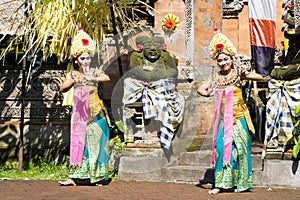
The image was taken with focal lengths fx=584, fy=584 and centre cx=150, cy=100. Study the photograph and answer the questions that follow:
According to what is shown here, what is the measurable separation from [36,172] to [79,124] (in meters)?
2.13

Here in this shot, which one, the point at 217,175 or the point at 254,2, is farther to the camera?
the point at 254,2

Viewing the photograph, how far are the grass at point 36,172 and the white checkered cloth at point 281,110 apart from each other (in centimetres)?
320

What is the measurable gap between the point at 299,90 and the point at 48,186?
3.49 metres

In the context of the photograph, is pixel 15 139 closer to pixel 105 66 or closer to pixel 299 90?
pixel 105 66

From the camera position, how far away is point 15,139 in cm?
1052

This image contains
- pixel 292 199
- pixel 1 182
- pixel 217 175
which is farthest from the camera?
pixel 1 182

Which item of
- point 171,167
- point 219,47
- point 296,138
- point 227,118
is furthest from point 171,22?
point 296,138

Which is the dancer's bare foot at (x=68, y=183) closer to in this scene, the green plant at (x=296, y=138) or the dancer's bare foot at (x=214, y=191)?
the dancer's bare foot at (x=214, y=191)

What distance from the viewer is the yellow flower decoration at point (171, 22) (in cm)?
1015

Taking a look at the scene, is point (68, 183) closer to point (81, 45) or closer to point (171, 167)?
point (171, 167)

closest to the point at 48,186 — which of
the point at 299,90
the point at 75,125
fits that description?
the point at 75,125

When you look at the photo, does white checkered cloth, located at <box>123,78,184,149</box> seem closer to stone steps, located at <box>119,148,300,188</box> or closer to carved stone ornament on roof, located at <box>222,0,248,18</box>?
stone steps, located at <box>119,148,300,188</box>

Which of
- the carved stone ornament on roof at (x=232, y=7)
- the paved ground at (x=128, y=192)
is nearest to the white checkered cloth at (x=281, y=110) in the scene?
the paved ground at (x=128, y=192)

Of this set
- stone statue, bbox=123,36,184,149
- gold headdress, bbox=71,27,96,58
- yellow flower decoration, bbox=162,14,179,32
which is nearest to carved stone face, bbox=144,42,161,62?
stone statue, bbox=123,36,184,149
